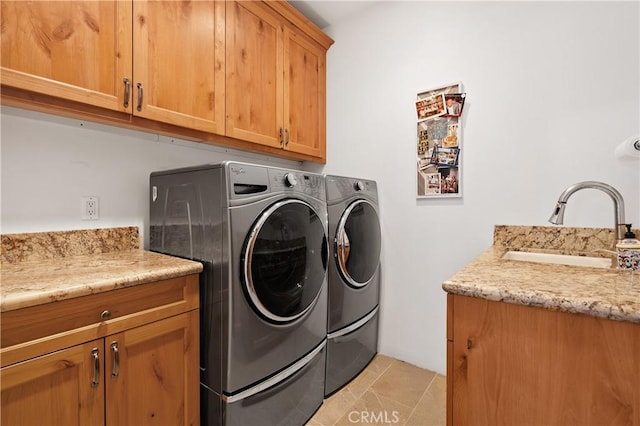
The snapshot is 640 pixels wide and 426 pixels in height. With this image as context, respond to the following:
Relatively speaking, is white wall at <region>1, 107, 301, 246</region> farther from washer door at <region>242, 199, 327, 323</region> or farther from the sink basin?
the sink basin

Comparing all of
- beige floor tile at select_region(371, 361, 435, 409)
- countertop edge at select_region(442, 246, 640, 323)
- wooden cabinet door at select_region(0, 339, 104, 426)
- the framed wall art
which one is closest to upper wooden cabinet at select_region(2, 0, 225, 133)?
wooden cabinet door at select_region(0, 339, 104, 426)

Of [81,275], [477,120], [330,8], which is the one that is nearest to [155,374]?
[81,275]

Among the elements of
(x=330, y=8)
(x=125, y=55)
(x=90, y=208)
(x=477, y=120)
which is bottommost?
(x=90, y=208)

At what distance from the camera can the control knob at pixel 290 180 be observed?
1442 mm

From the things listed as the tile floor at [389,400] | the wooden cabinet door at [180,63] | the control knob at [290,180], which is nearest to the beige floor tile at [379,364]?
the tile floor at [389,400]

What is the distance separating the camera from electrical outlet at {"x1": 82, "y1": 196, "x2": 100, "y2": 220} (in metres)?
1.50

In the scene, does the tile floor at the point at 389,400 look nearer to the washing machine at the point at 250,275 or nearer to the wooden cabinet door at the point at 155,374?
the washing machine at the point at 250,275

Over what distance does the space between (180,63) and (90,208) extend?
861 mm

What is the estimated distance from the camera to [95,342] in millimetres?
990

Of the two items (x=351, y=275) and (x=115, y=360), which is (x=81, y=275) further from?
(x=351, y=275)

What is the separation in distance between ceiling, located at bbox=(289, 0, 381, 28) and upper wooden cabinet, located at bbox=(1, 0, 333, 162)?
0.16 meters

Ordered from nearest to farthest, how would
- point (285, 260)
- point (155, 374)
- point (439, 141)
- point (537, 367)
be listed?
point (537, 367), point (155, 374), point (285, 260), point (439, 141)

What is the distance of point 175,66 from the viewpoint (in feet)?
4.88

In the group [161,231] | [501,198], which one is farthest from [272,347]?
[501,198]
